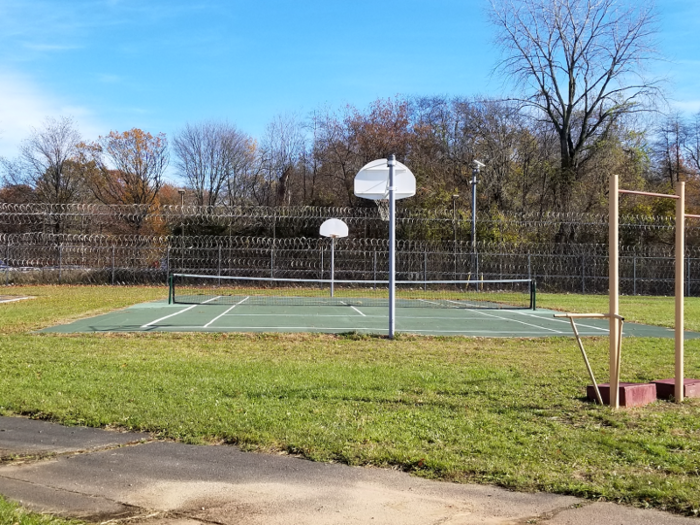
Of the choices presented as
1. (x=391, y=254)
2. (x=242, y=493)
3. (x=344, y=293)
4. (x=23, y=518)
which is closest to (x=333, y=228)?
(x=344, y=293)

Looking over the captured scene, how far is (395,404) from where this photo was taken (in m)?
6.66

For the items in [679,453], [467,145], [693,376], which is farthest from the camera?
[467,145]

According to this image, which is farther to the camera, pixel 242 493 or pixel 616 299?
pixel 616 299

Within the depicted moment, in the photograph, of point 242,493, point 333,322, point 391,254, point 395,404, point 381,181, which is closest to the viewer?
point 242,493

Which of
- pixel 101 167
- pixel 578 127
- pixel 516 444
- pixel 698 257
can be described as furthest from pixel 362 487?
pixel 101 167

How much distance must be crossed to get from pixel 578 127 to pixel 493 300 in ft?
70.1

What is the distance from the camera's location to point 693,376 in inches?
334

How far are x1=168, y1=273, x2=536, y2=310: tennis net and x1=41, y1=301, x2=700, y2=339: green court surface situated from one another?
91 centimetres

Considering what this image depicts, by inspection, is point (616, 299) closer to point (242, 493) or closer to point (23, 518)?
point (242, 493)

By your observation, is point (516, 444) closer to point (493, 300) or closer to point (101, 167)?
point (493, 300)

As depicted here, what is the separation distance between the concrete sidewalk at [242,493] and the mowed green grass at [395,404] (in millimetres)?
225

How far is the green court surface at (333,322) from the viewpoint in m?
13.3

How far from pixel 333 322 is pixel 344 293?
11.1 m

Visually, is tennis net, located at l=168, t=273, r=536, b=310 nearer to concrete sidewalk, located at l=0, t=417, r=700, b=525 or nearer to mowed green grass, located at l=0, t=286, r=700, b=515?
mowed green grass, located at l=0, t=286, r=700, b=515
